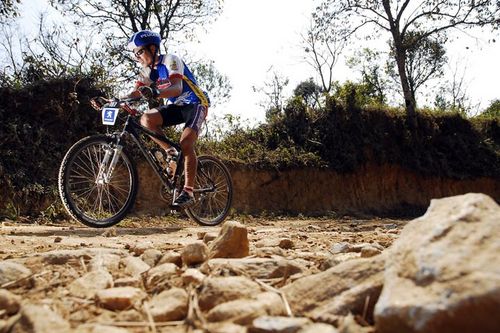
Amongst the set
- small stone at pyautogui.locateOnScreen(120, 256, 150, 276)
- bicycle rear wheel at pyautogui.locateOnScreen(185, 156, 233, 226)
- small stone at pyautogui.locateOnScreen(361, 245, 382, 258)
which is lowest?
small stone at pyautogui.locateOnScreen(120, 256, 150, 276)

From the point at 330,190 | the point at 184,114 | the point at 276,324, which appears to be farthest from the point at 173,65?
the point at 330,190

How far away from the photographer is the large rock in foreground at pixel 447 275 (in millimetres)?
1163

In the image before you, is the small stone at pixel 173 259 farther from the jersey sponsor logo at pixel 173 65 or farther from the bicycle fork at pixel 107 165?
the jersey sponsor logo at pixel 173 65

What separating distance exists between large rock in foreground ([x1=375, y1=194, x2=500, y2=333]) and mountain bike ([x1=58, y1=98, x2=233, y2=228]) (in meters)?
3.82

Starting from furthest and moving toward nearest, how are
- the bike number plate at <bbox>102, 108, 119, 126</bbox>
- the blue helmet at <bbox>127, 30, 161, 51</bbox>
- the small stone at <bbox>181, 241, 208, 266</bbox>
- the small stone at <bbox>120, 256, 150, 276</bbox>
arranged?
the blue helmet at <bbox>127, 30, 161, 51</bbox>
the bike number plate at <bbox>102, 108, 119, 126</bbox>
the small stone at <bbox>181, 241, 208, 266</bbox>
the small stone at <bbox>120, 256, 150, 276</bbox>

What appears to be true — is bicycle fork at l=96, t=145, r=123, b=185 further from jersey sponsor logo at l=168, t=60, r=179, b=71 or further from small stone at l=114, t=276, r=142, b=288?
small stone at l=114, t=276, r=142, b=288

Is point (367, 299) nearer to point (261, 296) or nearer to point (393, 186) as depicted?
point (261, 296)

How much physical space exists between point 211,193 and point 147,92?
1.90 metres

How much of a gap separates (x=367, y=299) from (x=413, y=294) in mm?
298

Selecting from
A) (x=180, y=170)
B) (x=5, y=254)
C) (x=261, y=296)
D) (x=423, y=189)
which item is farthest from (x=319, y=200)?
(x=261, y=296)

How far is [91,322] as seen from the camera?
1.54m

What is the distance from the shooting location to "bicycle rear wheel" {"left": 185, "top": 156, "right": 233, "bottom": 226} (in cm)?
620

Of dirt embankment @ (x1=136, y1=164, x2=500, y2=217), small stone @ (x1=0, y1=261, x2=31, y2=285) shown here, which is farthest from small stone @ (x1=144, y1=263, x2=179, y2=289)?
dirt embankment @ (x1=136, y1=164, x2=500, y2=217)

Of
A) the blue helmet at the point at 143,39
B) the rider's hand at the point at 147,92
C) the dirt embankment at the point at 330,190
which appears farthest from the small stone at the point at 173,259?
the dirt embankment at the point at 330,190
